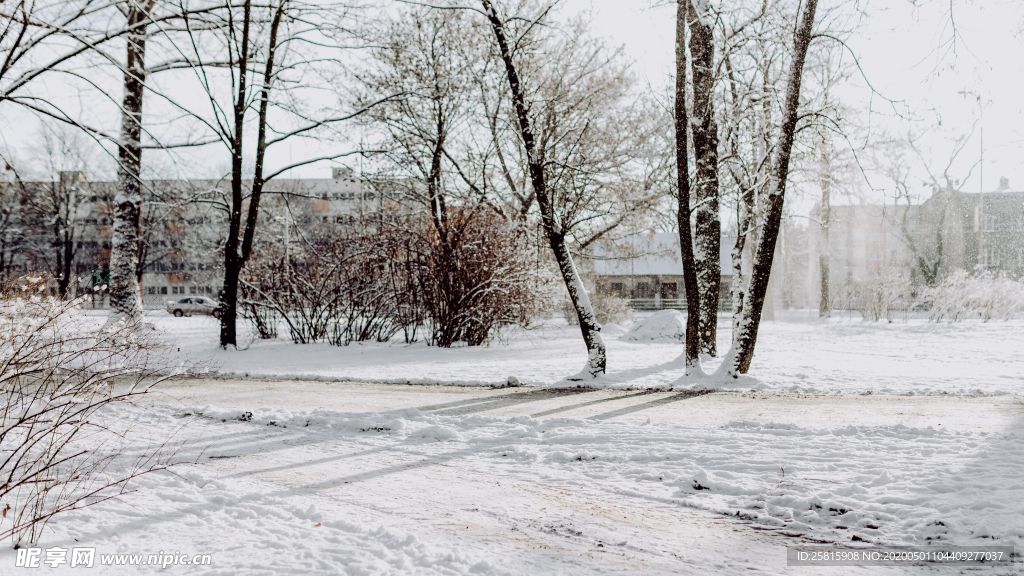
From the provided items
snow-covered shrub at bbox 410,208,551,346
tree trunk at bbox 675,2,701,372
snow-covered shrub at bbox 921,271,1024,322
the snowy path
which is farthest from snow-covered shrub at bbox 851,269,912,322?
the snowy path

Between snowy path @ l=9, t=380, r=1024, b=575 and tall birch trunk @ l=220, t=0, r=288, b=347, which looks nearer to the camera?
snowy path @ l=9, t=380, r=1024, b=575

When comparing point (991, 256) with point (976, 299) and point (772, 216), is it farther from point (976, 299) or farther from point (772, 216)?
point (772, 216)

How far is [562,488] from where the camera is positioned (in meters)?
4.84

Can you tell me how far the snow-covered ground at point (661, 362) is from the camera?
32.7ft

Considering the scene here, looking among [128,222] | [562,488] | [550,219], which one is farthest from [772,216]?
[128,222]

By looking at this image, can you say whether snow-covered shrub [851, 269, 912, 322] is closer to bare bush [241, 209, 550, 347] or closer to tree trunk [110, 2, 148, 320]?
bare bush [241, 209, 550, 347]

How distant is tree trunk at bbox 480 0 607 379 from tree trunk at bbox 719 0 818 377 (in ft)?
6.99

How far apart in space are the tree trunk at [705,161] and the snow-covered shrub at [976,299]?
52.5ft

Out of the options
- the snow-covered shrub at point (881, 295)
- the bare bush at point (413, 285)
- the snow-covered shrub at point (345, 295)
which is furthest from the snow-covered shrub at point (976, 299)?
the snow-covered shrub at point (345, 295)

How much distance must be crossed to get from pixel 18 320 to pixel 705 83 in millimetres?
10387

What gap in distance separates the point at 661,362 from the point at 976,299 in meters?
17.0

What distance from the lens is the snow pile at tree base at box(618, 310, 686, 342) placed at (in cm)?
1803

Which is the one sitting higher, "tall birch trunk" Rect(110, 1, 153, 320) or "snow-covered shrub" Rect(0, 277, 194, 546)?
"tall birch trunk" Rect(110, 1, 153, 320)

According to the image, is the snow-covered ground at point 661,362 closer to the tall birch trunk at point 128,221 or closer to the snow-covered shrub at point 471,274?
the snow-covered shrub at point 471,274
